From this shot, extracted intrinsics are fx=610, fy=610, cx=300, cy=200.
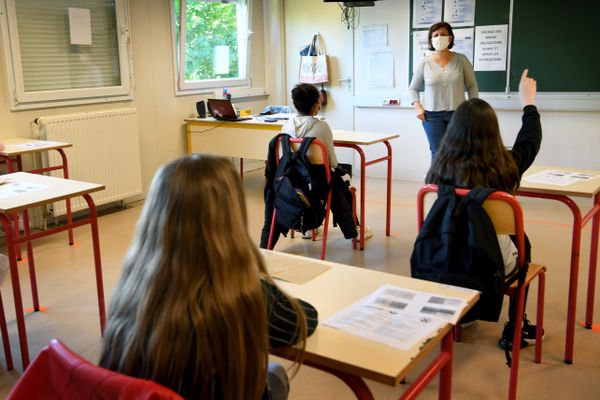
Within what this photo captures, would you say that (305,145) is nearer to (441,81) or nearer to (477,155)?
(477,155)

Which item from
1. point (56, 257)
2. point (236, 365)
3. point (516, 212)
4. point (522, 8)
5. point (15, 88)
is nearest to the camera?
point (236, 365)

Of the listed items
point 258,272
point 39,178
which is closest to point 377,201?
point 39,178

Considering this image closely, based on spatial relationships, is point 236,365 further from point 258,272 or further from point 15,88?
point 15,88

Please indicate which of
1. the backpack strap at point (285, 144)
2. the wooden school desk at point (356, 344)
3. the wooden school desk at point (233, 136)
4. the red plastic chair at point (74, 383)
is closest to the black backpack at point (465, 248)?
the wooden school desk at point (356, 344)

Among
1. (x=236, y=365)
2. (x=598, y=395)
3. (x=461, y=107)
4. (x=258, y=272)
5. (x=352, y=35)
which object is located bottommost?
(x=598, y=395)

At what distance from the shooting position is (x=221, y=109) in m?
5.55

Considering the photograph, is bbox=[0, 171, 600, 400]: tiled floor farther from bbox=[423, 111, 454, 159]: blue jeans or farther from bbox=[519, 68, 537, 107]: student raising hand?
bbox=[519, 68, 537, 107]: student raising hand

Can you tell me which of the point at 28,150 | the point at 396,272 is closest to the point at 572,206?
the point at 396,272

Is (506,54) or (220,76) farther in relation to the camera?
(220,76)

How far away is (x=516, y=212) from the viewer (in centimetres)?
197

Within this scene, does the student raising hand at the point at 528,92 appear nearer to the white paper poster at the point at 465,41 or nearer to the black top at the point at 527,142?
the black top at the point at 527,142

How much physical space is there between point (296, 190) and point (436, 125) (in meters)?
1.87

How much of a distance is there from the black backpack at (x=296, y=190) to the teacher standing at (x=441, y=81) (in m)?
1.63

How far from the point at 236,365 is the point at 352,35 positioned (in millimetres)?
5694
